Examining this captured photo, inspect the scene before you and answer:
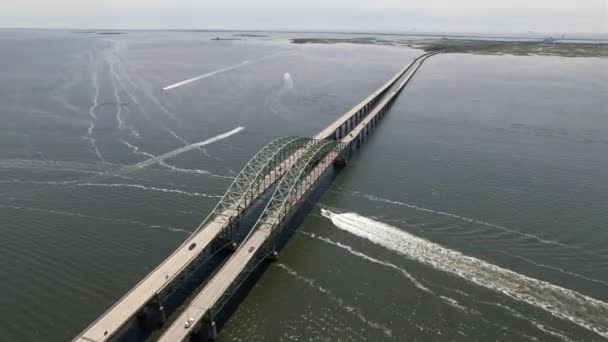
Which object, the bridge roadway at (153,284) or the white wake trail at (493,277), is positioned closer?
the bridge roadway at (153,284)

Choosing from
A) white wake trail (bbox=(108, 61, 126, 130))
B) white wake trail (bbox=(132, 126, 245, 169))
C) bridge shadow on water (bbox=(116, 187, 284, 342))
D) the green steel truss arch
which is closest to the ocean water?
white wake trail (bbox=(132, 126, 245, 169))

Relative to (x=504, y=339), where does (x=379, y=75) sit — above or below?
above

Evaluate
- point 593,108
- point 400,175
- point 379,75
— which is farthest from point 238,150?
point 379,75

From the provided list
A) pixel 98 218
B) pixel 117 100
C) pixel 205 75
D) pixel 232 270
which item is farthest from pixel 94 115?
pixel 232 270

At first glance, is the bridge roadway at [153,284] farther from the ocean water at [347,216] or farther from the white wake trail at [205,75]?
the white wake trail at [205,75]

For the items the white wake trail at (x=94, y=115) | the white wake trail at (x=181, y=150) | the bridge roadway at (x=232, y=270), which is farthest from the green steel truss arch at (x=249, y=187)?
the white wake trail at (x=94, y=115)

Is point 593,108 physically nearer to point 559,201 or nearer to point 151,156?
point 559,201

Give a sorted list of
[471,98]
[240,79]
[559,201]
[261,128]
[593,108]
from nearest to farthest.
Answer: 1. [559,201]
2. [261,128]
3. [593,108]
4. [471,98]
5. [240,79]
